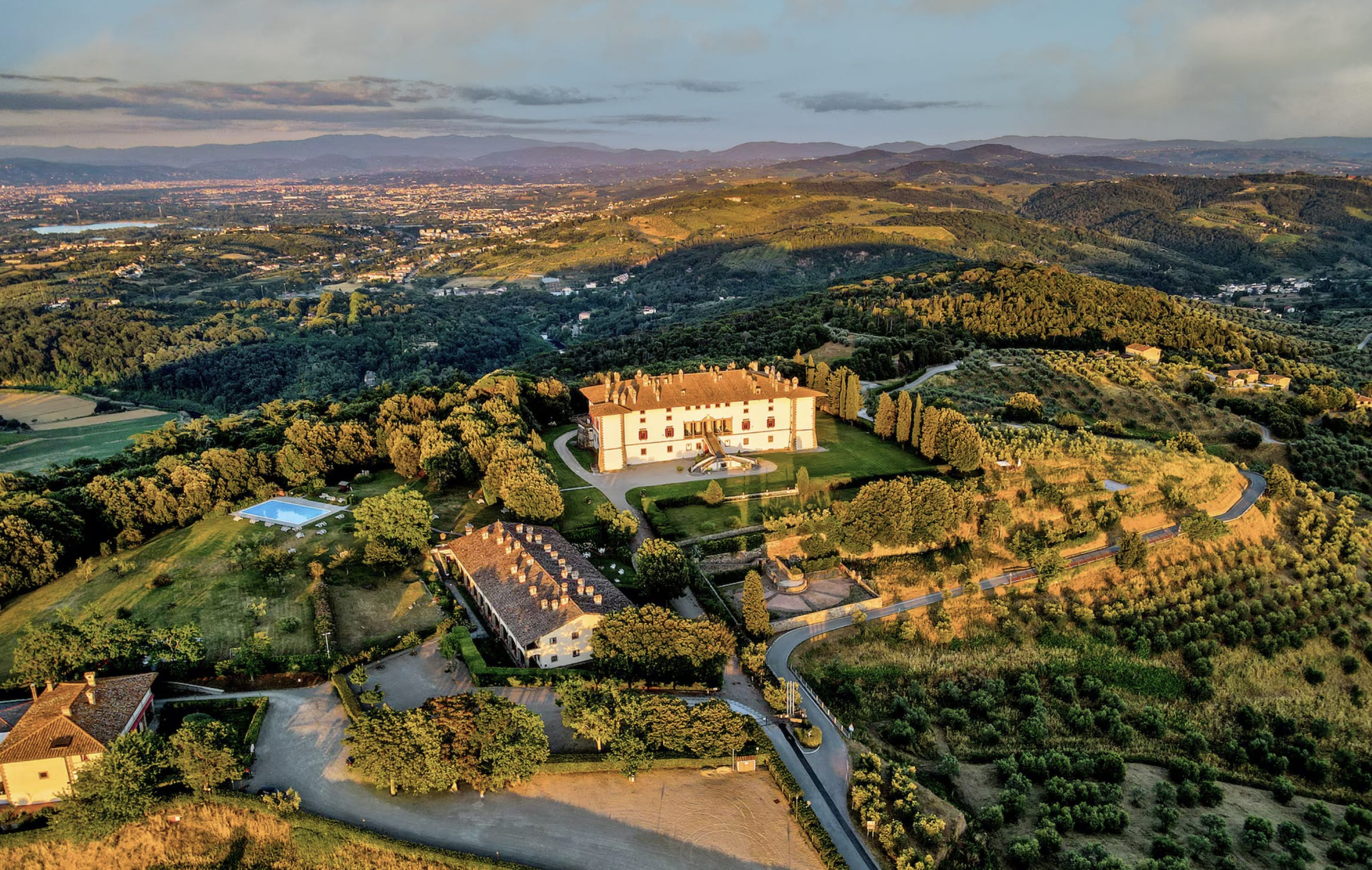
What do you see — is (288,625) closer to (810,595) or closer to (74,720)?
(74,720)

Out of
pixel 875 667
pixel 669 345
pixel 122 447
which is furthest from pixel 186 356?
pixel 875 667

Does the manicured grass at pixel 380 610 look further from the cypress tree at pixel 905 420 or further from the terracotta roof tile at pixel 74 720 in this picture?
the cypress tree at pixel 905 420

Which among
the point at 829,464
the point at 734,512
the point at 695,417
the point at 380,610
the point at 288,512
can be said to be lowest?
the point at 380,610

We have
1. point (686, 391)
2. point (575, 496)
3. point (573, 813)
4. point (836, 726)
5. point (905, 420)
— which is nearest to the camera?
point (573, 813)

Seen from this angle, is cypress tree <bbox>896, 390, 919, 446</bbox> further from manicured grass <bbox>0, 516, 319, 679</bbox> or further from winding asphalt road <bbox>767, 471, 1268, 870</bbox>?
manicured grass <bbox>0, 516, 319, 679</bbox>

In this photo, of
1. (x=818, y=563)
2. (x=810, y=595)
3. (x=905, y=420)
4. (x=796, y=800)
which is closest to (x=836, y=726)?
(x=796, y=800)

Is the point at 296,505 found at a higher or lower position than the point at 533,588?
lower

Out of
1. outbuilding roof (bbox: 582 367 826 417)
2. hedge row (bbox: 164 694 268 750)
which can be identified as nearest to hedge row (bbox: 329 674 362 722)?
hedge row (bbox: 164 694 268 750)
